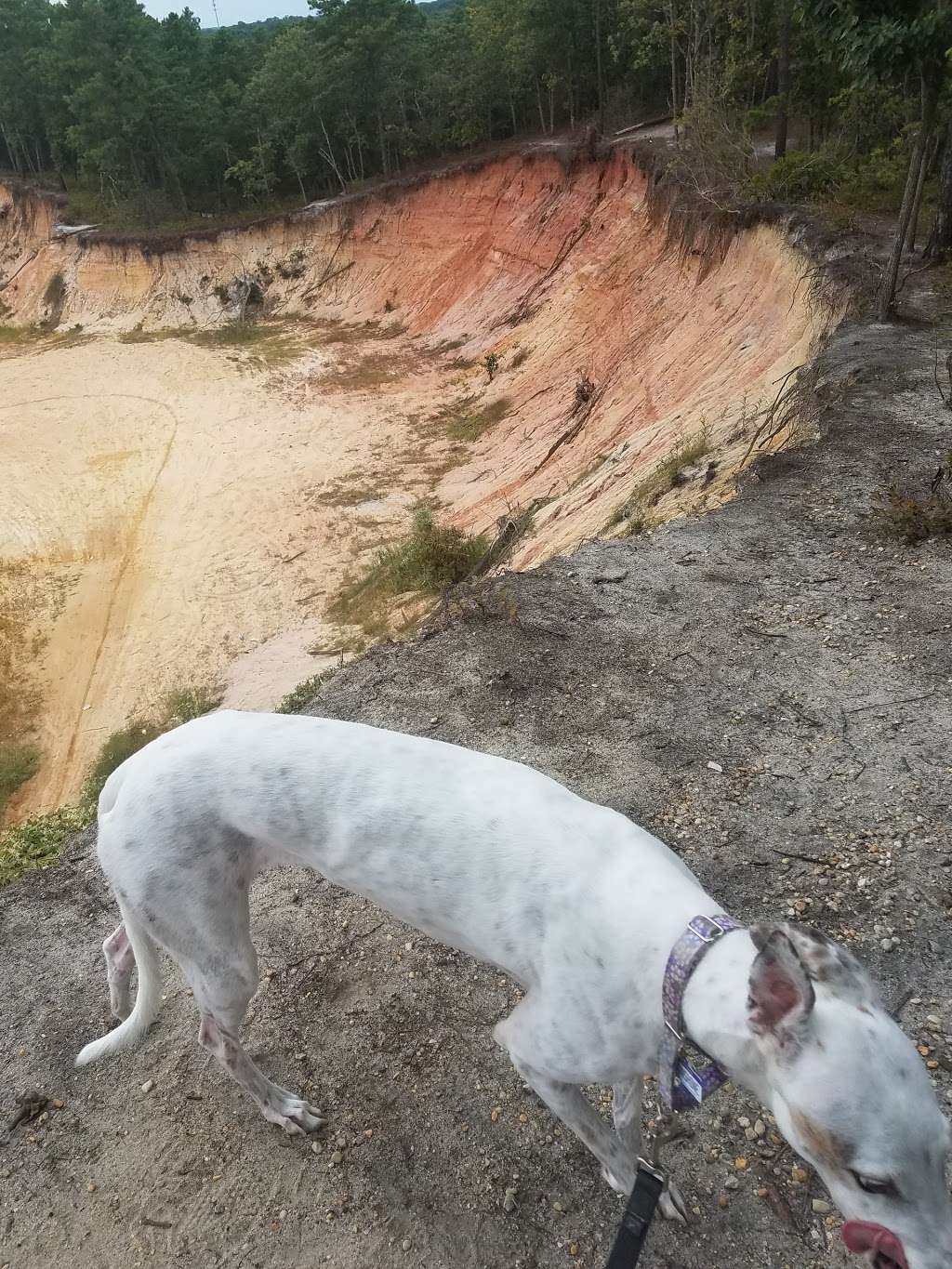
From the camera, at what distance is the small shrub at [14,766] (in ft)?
36.7

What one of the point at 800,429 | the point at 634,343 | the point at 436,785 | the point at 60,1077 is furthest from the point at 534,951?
the point at 634,343

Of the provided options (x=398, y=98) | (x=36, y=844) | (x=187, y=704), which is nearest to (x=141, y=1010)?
(x=36, y=844)

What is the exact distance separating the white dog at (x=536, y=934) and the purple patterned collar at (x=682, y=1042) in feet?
0.07

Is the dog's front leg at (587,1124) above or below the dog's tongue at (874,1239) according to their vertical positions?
below

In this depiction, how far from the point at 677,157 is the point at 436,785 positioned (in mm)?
22089

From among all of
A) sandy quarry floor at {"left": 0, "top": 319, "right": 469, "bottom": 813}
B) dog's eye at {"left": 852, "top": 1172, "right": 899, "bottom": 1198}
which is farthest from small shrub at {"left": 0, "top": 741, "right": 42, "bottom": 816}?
dog's eye at {"left": 852, "top": 1172, "right": 899, "bottom": 1198}

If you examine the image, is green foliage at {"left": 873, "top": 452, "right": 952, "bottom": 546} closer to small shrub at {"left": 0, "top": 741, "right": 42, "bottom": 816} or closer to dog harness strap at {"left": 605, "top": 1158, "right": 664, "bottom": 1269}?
dog harness strap at {"left": 605, "top": 1158, "right": 664, "bottom": 1269}

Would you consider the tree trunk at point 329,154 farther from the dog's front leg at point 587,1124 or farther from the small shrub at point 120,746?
the dog's front leg at point 587,1124

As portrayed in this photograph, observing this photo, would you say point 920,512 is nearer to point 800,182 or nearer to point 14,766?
point 14,766

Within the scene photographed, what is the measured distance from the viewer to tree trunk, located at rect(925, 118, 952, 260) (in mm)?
12422

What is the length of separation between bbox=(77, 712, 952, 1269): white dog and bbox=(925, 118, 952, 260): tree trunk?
14.0 meters

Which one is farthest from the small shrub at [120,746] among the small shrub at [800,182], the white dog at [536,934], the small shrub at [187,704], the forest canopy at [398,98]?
the forest canopy at [398,98]

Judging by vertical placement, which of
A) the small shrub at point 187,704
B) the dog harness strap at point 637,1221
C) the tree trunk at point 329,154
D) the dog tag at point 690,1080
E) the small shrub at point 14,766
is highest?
the tree trunk at point 329,154

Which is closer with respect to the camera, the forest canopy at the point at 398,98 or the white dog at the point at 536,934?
the white dog at the point at 536,934
